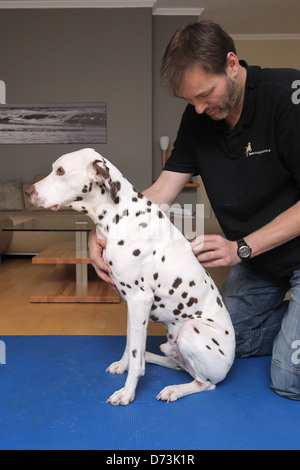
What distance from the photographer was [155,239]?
185cm

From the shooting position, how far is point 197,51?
1766 mm

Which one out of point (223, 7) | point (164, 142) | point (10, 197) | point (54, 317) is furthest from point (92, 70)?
point (54, 317)

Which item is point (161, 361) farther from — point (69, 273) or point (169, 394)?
point (69, 273)

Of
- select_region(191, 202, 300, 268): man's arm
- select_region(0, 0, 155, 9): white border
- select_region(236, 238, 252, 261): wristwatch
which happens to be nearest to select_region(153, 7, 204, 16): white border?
select_region(0, 0, 155, 9): white border

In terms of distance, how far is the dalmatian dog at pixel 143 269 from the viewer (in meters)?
1.72

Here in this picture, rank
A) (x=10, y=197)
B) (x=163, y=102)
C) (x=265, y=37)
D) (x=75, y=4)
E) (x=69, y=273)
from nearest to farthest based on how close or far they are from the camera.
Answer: (x=69, y=273), (x=10, y=197), (x=75, y=4), (x=163, y=102), (x=265, y=37)

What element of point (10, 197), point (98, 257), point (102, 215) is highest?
point (102, 215)

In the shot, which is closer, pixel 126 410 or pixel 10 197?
pixel 126 410

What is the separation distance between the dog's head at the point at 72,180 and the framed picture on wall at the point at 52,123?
5.83 m

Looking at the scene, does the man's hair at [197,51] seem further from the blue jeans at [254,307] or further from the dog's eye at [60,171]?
the blue jeans at [254,307]

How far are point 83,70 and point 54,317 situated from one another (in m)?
5.05

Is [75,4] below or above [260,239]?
above

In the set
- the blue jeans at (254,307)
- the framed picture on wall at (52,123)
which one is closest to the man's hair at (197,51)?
the blue jeans at (254,307)

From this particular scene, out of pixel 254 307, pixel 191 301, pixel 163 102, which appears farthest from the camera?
pixel 163 102
